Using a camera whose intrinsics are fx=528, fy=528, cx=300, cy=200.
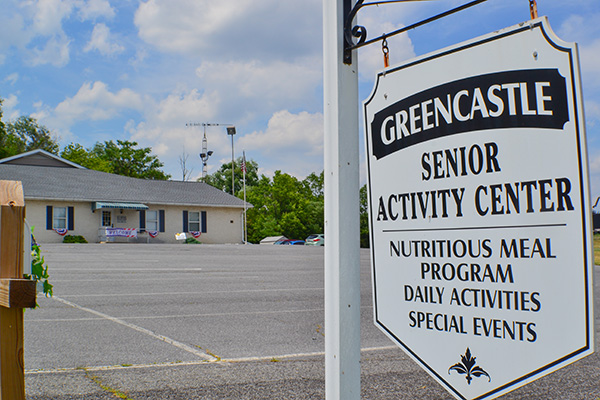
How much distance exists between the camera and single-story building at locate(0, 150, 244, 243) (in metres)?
31.6

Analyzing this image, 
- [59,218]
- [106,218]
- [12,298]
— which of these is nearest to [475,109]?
[12,298]

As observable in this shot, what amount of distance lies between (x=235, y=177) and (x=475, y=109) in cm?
8022

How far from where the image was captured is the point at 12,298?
2455mm

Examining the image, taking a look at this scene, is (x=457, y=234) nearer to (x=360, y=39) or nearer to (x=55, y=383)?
(x=360, y=39)

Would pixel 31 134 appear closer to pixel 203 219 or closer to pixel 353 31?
pixel 203 219

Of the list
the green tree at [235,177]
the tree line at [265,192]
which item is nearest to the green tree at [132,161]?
the tree line at [265,192]

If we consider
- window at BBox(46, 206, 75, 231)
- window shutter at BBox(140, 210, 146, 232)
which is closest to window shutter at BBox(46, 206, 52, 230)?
window at BBox(46, 206, 75, 231)

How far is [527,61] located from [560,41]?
0.39ft

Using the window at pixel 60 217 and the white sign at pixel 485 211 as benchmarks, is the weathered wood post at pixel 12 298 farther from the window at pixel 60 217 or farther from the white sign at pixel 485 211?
the window at pixel 60 217

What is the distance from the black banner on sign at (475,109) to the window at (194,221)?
3563 centimetres

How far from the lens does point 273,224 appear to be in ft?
194

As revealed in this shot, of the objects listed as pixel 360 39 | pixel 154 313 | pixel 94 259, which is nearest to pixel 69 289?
pixel 154 313

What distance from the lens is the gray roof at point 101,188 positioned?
32.3 meters

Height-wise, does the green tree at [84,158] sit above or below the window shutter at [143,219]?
above
